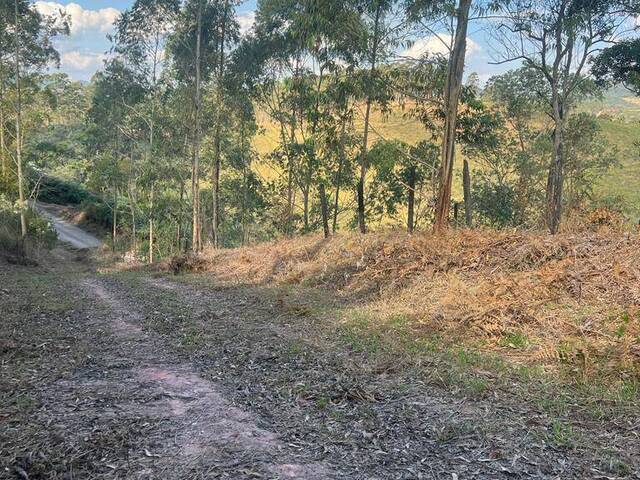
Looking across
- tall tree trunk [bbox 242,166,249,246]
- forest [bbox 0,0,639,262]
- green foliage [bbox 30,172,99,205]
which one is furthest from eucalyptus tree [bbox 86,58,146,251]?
green foliage [bbox 30,172,99,205]

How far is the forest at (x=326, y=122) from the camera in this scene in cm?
1666

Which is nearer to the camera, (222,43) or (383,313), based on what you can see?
(383,313)

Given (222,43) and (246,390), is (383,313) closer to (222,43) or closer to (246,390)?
(246,390)

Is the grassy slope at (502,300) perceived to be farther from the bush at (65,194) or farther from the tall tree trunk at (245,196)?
the bush at (65,194)

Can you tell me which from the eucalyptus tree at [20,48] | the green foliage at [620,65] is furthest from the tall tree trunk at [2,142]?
the green foliage at [620,65]

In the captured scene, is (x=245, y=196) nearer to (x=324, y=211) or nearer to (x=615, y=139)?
(x=324, y=211)

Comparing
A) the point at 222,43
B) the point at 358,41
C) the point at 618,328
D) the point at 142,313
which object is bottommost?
the point at 142,313

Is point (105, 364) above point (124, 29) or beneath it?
beneath

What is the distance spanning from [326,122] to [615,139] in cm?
2103

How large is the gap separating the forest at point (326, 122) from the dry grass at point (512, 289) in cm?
206

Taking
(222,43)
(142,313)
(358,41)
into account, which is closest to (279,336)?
(142,313)

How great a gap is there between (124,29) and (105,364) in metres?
23.0

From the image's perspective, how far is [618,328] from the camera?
17.1 ft

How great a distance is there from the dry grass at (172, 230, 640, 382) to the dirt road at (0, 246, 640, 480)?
1.33m
